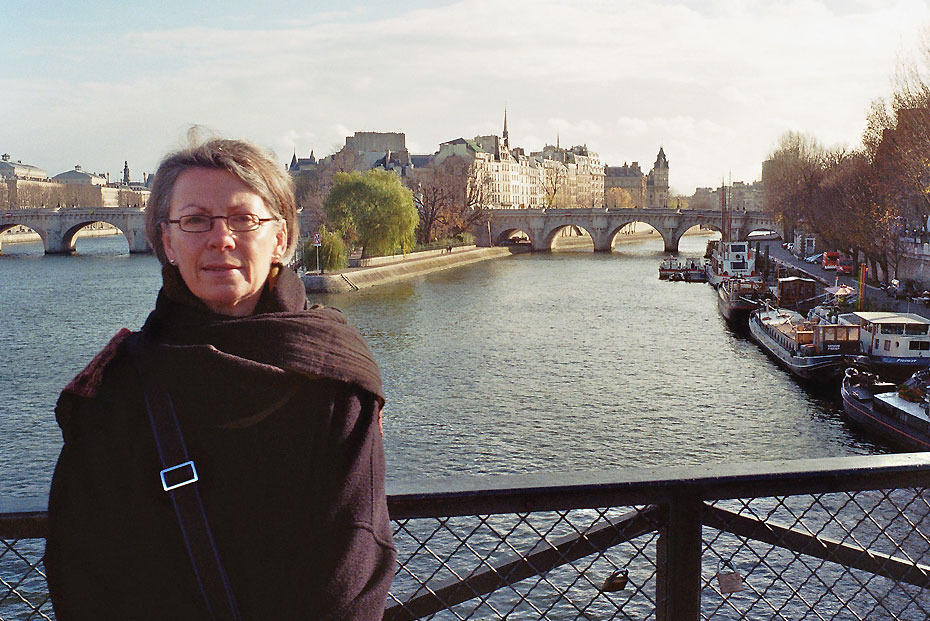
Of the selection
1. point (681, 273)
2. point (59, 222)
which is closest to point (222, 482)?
point (681, 273)

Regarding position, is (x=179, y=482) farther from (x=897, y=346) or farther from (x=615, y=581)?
(x=897, y=346)

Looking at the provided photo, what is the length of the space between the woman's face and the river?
7.52 meters

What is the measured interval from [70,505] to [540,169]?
104674 mm

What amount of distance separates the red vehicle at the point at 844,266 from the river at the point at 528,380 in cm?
759

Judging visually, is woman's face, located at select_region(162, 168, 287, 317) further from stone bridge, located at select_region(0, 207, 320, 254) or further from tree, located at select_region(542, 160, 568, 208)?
tree, located at select_region(542, 160, 568, 208)

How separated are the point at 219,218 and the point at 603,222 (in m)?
62.2

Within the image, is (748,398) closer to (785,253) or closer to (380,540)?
(380,540)

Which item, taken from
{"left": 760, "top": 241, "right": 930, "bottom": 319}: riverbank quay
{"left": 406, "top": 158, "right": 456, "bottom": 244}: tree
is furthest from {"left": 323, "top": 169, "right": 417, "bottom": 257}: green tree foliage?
{"left": 760, "top": 241, "right": 930, "bottom": 319}: riverbank quay

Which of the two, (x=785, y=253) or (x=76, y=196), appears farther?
(x=76, y=196)

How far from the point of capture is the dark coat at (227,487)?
1.32 meters

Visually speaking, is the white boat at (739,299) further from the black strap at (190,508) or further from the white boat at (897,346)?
the black strap at (190,508)

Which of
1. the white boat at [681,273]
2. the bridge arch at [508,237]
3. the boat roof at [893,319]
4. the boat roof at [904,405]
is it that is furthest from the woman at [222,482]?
the bridge arch at [508,237]

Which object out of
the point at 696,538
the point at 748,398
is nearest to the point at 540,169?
the point at 748,398

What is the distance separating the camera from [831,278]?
121ft
